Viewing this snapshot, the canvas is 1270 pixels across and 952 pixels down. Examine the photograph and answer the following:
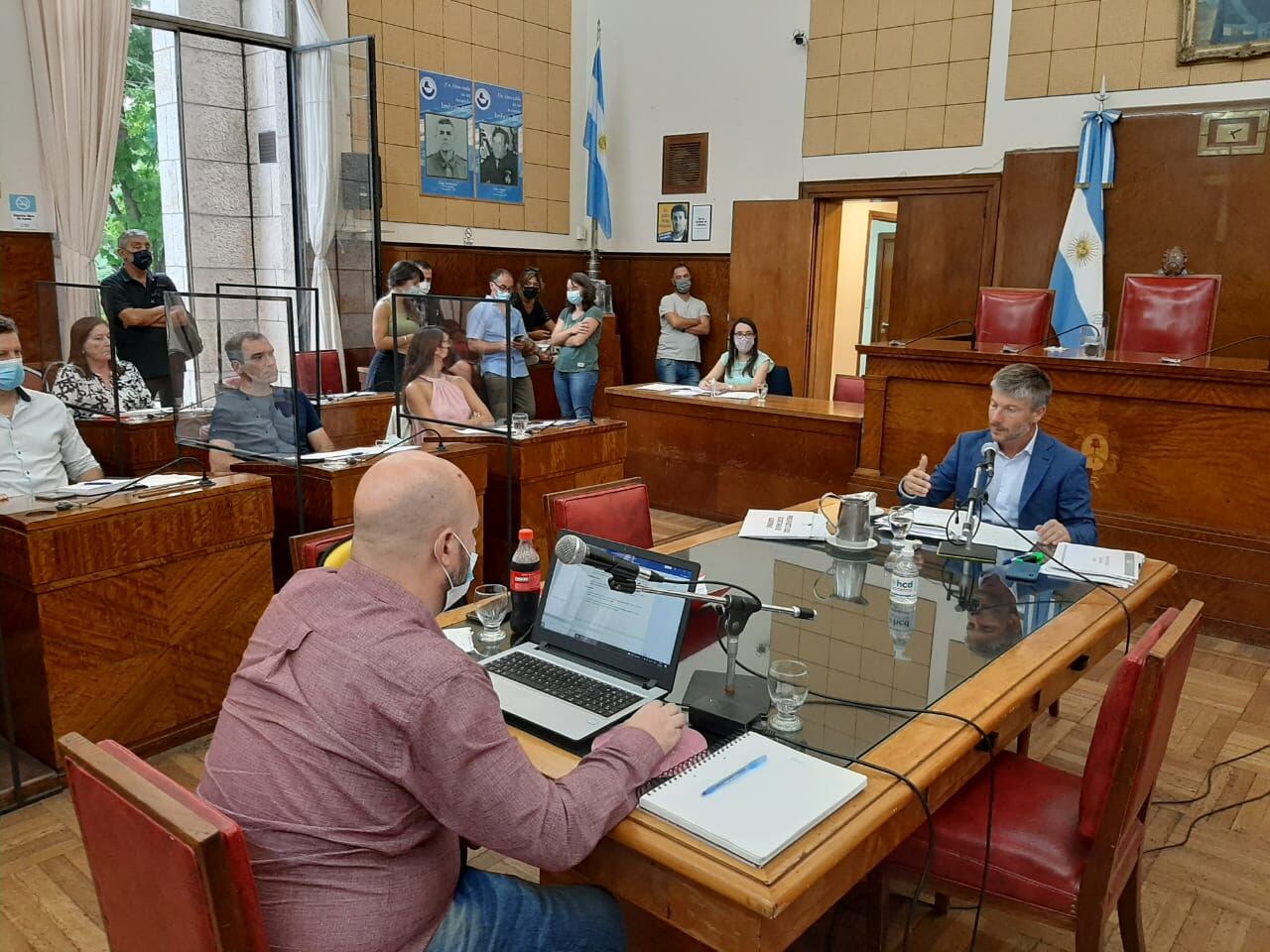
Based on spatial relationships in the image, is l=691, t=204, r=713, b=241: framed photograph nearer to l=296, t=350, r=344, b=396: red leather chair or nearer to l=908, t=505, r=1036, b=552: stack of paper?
l=296, t=350, r=344, b=396: red leather chair

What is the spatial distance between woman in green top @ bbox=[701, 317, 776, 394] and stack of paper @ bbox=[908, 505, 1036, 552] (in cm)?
313

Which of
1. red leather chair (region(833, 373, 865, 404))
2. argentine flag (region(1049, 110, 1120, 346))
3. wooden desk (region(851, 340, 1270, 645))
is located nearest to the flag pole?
red leather chair (region(833, 373, 865, 404))

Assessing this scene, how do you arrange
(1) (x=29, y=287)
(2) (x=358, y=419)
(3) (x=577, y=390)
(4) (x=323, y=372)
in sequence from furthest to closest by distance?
(3) (x=577, y=390), (4) (x=323, y=372), (1) (x=29, y=287), (2) (x=358, y=419)

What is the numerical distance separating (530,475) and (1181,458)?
2.65m

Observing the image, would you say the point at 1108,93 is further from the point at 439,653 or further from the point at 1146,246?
the point at 439,653

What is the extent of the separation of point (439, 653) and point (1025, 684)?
43.5 inches

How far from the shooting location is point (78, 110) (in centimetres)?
553

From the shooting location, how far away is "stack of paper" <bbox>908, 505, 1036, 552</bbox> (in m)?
2.62

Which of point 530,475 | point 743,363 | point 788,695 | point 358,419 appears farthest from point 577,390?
point 788,695

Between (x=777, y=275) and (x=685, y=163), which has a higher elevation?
(x=685, y=163)

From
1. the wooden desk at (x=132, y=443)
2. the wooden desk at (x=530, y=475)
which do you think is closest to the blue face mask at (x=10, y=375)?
the wooden desk at (x=132, y=443)

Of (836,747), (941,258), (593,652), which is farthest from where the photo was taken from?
(941,258)

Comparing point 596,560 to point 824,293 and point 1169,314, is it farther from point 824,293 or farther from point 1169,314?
point 824,293

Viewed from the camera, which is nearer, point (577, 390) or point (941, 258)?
point (577, 390)
